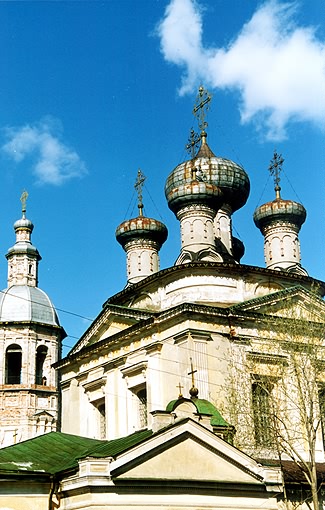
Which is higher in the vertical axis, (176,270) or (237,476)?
(176,270)

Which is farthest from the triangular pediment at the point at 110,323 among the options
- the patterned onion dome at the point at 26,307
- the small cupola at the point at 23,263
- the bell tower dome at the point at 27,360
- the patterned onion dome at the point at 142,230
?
the small cupola at the point at 23,263

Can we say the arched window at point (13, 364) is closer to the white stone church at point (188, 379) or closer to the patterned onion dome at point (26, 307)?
the white stone church at point (188, 379)

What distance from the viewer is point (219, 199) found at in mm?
23125

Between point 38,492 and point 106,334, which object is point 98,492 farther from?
point 106,334

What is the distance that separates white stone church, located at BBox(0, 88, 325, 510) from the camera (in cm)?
1365

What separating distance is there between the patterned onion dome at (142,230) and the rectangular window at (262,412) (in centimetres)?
730

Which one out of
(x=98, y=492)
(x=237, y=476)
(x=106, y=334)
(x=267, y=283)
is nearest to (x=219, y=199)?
(x=267, y=283)

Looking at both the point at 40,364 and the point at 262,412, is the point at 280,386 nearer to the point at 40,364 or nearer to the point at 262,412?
the point at 262,412

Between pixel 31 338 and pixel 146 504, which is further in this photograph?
pixel 31 338

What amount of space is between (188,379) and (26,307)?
13.5m

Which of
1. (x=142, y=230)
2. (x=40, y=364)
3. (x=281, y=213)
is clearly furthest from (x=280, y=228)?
(x=40, y=364)

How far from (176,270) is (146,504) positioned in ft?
29.3

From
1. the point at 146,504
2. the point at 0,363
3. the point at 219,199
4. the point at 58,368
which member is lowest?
the point at 146,504

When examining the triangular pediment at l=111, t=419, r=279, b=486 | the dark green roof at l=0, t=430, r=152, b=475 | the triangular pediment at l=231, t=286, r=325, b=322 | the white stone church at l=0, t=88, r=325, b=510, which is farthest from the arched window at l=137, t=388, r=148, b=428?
the triangular pediment at l=111, t=419, r=279, b=486
